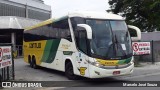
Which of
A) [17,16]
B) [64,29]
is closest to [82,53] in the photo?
[64,29]

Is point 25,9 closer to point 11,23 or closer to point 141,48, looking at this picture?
point 11,23

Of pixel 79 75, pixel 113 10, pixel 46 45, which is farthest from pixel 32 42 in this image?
pixel 113 10

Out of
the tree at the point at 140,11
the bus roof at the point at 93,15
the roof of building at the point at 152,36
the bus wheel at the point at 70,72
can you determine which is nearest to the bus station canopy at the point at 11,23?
the tree at the point at 140,11

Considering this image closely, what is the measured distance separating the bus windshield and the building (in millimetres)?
25728

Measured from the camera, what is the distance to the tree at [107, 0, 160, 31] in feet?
174

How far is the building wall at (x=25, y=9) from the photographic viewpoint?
172 ft

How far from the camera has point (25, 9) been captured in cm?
5784

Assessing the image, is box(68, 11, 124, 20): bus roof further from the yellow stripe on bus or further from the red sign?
the red sign

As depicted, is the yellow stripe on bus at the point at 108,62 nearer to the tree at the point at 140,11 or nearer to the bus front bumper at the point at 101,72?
the bus front bumper at the point at 101,72

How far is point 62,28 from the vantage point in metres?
18.2

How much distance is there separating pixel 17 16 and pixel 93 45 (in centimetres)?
3770

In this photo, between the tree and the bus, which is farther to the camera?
the tree

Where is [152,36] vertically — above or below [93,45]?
above

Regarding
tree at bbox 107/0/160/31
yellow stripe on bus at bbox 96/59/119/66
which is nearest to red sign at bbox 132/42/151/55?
yellow stripe on bus at bbox 96/59/119/66
